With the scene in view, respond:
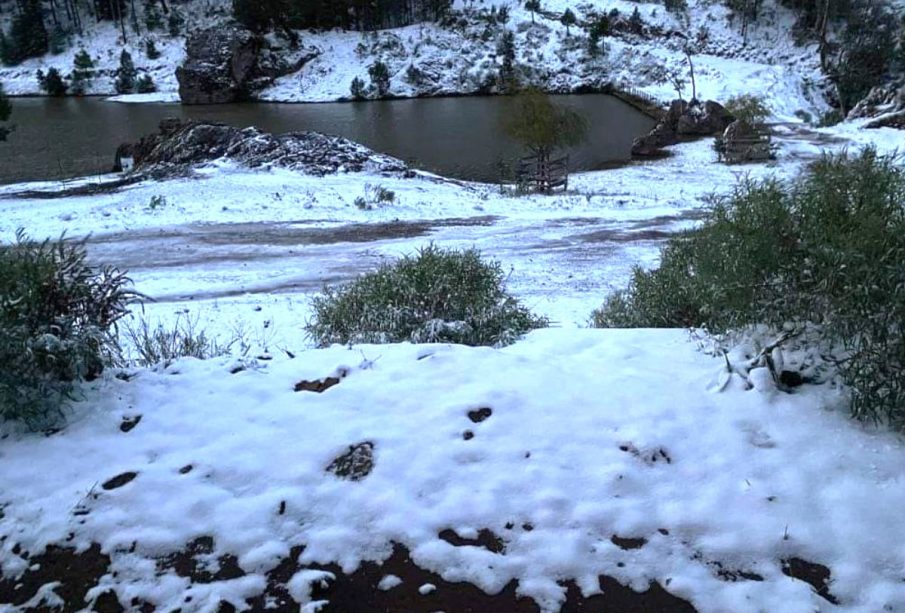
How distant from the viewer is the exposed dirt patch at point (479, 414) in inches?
169

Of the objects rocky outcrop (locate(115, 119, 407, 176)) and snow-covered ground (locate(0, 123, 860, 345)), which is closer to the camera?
snow-covered ground (locate(0, 123, 860, 345))

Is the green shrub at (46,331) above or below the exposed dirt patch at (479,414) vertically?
above

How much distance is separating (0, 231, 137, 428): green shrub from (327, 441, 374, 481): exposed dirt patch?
1.98 meters

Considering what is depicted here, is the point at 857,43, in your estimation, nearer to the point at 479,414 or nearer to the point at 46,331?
the point at 479,414

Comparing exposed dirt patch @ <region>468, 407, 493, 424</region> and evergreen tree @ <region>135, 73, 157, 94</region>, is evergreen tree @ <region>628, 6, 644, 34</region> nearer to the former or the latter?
evergreen tree @ <region>135, 73, 157, 94</region>

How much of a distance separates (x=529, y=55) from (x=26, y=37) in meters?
55.1

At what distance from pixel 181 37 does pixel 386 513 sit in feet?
266

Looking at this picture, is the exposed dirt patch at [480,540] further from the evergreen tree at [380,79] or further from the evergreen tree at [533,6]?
the evergreen tree at [533,6]

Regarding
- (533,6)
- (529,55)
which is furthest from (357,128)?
(533,6)

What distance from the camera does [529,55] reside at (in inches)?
2504

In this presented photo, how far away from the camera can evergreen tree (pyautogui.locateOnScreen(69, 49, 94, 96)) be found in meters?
64.2

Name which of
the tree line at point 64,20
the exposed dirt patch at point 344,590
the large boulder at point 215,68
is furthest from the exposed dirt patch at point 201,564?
the tree line at point 64,20

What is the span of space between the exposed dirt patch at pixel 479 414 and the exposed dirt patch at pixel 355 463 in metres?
0.68

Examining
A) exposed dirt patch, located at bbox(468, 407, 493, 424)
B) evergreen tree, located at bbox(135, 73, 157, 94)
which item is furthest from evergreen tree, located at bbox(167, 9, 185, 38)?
exposed dirt patch, located at bbox(468, 407, 493, 424)
